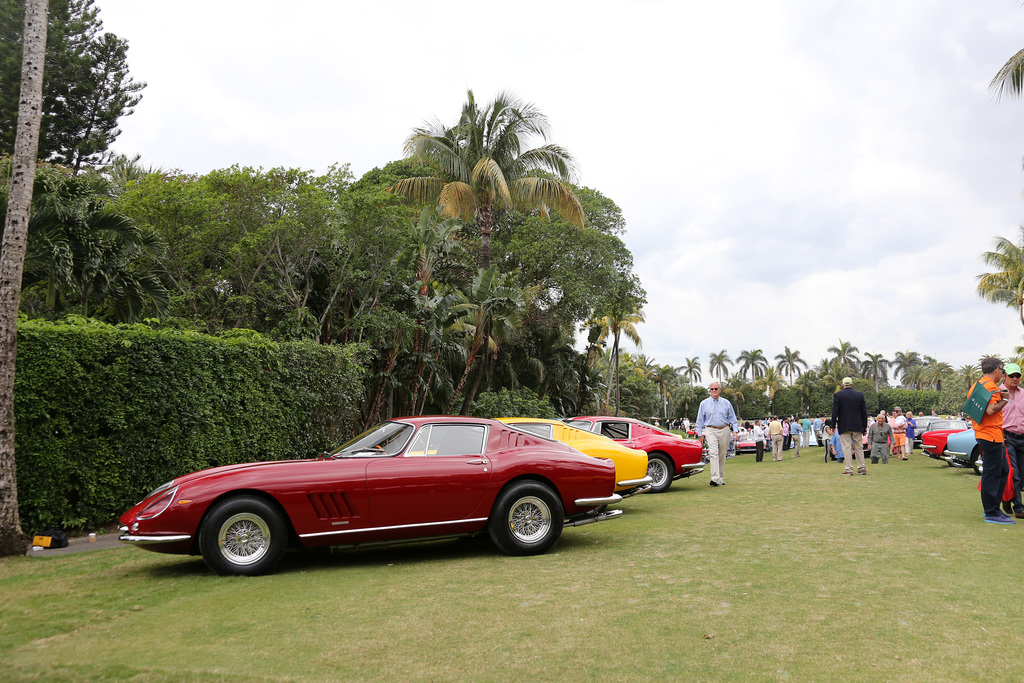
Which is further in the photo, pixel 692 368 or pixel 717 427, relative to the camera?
pixel 692 368

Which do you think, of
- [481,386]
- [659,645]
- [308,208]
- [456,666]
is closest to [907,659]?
[659,645]

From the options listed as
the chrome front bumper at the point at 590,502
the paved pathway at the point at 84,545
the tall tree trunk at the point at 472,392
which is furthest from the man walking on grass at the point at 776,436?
the paved pathway at the point at 84,545

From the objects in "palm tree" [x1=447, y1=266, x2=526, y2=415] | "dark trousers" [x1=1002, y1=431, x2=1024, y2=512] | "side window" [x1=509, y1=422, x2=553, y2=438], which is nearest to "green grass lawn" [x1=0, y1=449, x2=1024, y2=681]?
"dark trousers" [x1=1002, y1=431, x2=1024, y2=512]

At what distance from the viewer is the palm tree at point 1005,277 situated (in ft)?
121

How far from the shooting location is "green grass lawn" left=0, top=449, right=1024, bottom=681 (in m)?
3.95

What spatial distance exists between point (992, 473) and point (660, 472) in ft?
18.3

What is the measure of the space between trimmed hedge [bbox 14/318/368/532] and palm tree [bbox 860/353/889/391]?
4801 inches

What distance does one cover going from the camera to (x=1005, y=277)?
37875mm

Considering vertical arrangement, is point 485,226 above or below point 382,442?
above

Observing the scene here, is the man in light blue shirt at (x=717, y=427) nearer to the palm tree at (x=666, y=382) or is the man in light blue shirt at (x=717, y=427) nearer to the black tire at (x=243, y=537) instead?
the black tire at (x=243, y=537)

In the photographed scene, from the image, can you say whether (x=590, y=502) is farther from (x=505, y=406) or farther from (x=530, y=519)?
(x=505, y=406)

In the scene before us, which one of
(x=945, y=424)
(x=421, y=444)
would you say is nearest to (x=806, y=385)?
(x=945, y=424)

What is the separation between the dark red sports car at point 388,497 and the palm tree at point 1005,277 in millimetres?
37247

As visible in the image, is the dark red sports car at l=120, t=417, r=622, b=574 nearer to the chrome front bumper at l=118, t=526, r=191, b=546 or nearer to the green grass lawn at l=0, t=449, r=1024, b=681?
the chrome front bumper at l=118, t=526, r=191, b=546
